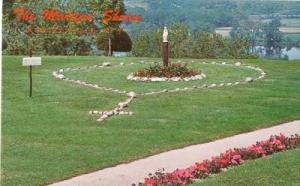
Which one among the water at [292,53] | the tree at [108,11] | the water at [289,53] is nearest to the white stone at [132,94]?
the tree at [108,11]

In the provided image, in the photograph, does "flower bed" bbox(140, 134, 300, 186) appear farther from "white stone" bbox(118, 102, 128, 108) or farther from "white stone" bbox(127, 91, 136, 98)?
"white stone" bbox(127, 91, 136, 98)

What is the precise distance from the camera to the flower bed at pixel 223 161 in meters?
11.6

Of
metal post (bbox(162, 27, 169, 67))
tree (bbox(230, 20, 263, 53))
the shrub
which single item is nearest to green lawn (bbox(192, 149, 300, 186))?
tree (bbox(230, 20, 263, 53))

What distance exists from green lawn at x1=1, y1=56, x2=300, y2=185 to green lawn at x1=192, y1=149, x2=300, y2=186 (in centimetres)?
223

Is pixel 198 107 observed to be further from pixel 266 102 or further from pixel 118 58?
pixel 118 58

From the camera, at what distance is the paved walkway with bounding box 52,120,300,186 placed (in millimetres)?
11867

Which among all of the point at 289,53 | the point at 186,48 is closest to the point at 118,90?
the point at 186,48

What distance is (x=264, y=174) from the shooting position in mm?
11859

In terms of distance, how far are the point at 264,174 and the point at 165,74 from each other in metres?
12.2

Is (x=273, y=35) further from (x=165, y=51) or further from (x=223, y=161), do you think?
(x=165, y=51)

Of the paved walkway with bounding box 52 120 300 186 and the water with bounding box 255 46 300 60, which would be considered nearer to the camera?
the paved walkway with bounding box 52 120 300 186

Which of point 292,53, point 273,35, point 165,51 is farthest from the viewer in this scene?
point 165,51

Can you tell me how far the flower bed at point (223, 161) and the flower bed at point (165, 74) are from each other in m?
9.29

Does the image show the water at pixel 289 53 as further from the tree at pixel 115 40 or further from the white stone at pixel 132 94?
the white stone at pixel 132 94
